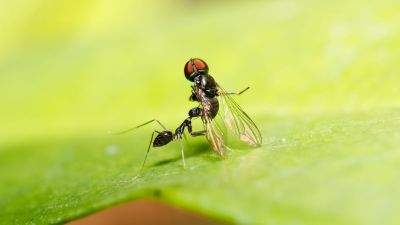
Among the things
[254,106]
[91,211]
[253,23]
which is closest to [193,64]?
[254,106]

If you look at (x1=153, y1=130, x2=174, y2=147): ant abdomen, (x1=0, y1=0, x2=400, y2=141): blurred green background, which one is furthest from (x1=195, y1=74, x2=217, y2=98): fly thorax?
(x1=0, y1=0, x2=400, y2=141): blurred green background

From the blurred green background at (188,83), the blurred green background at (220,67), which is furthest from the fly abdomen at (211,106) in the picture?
the blurred green background at (220,67)

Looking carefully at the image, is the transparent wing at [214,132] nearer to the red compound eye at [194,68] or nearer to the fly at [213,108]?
the fly at [213,108]

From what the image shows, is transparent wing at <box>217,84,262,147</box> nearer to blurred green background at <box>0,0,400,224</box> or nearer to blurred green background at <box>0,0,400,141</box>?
blurred green background at <box>0,0,400,224</box>

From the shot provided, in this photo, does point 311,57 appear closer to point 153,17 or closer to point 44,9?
point 153,17

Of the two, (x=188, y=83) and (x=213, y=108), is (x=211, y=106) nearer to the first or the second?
(x=213, y=108)

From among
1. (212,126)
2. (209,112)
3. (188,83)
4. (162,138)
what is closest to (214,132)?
(212,126)

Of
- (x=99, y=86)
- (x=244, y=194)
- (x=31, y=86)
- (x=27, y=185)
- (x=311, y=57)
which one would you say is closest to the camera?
(x=244, y=194)
